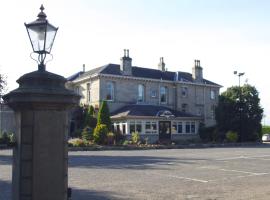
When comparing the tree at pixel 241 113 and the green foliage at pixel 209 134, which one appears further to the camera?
the green foliage at pixel 209 134

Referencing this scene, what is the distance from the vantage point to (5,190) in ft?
38.9

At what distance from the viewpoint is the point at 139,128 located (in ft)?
147

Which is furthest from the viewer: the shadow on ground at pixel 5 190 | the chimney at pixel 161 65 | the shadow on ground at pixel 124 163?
the chimney at pixel 161 65

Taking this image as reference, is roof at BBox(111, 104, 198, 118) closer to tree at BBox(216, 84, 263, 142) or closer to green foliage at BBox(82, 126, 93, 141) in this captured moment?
green foliage at BBox(82, 126, 93, 141)

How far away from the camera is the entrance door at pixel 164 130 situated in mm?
46969

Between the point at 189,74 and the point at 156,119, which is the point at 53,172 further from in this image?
the point at 189,74

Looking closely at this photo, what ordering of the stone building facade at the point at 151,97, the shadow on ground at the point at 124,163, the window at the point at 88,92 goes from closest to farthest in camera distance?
the shadow on ground at the point at 124,163, the stone building facade at the point at 151,97, the window at the point at 88,92

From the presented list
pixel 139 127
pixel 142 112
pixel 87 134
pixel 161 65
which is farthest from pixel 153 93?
pixel 87 134

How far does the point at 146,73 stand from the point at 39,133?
47620 mm

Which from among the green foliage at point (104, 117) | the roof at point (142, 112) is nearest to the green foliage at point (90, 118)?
the roof at point (142, 112)

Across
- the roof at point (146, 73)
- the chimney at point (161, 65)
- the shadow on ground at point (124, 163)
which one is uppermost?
the chimney at point (161, 65)

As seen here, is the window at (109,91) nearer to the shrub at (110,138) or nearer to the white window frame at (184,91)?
the shrub at (110,138)

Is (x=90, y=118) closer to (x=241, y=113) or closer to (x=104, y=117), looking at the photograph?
(x=104, y=117)

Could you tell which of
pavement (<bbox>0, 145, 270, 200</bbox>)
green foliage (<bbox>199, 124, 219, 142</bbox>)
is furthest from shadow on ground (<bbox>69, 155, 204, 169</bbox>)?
green foliage (<bbox>199, 124, 219, 142</bbox>)
